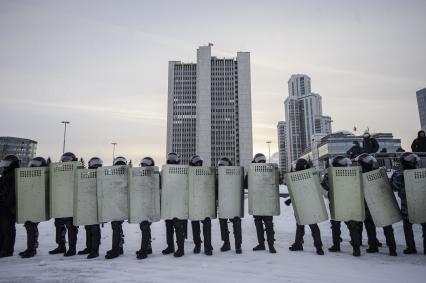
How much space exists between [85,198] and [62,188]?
69cm

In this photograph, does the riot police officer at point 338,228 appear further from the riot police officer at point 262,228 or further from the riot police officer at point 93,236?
the riot police officer at point 93,236

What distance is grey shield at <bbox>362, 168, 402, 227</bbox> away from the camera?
612cm

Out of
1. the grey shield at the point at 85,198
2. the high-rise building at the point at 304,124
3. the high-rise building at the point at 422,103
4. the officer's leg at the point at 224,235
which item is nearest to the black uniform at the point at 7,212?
the grey shield at the point at 85,198

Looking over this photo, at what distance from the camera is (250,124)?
388 feet

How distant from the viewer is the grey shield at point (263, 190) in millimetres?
6375

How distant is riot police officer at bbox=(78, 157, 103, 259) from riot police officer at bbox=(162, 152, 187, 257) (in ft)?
4.62

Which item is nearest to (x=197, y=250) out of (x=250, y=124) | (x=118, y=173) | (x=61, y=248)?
(x=118, y=173)

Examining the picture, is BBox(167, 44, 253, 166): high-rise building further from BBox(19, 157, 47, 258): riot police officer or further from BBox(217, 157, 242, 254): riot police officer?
BBox(19, 157, 47, 258): riot police officer

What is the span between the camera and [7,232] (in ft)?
20.8

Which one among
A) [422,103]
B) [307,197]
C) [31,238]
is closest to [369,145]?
[307,197]

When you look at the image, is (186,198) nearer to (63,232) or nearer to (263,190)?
(263,190)

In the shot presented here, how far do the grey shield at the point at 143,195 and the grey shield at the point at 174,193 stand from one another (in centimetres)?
15

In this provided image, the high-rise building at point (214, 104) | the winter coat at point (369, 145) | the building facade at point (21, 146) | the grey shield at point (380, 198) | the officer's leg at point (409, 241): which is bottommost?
the officer's leg at point (409, 241)

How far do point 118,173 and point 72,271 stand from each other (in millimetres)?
2066
